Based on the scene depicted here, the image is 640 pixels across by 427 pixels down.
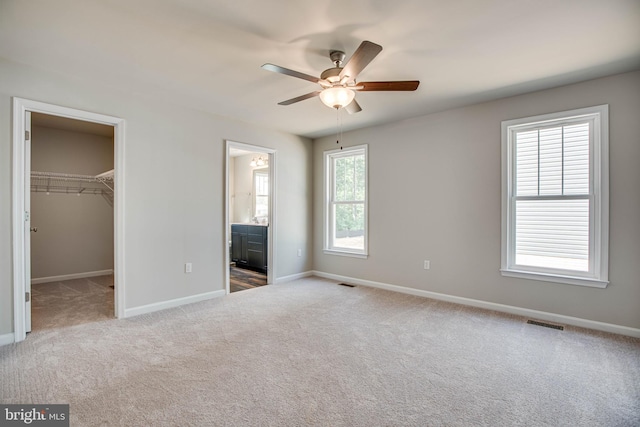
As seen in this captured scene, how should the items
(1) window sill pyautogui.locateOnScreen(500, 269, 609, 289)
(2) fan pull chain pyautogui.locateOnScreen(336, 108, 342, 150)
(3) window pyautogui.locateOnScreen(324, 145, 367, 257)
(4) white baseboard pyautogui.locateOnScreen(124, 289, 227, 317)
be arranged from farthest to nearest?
(3) window pyautogui.locateOnScreen(324, 145, 367, 257) → (2) fan pull chain pyautogui.locateOnScreen(336, 108, 342, 150) → (4) white baseboard pyautogui.locateOnScreen(124, 289, 227, 317) → (1) window sill pyautogui.locateOnScreen(500, 269, 609, 289)

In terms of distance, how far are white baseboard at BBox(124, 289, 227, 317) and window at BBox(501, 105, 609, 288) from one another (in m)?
3.67

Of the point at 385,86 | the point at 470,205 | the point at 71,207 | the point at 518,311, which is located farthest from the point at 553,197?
the point at 71,207

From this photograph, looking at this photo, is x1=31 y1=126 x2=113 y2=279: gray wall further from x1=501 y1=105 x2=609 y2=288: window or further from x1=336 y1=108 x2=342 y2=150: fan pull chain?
x1=501 y1=105 x2=609 y2=288: window

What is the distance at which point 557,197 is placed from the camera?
336cm

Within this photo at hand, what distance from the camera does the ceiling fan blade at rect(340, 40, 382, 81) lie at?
1.93 metres

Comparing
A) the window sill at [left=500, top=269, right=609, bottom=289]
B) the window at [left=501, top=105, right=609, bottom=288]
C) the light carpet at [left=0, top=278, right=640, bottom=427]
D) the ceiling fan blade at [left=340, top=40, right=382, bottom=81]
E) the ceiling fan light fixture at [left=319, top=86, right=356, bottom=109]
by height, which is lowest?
the light carpet at [left=0, top=278, right=640, bottom=427]

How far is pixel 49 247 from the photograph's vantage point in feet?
16.9

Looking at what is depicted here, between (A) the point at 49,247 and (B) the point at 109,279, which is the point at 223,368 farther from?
(A) the point at 49,247

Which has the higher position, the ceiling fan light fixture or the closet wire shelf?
the ceiling fan light fixture

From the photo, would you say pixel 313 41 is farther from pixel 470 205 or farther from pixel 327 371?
pixel 470 205

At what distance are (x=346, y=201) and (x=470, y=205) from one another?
6.52 ft

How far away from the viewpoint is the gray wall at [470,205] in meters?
2.99

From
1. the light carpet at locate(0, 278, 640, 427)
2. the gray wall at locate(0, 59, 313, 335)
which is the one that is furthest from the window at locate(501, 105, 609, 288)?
the gray wall at locate(0, 59, 313, 335)

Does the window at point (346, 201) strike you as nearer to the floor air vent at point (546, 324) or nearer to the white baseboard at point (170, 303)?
the white baseboard at point (170, 303)
